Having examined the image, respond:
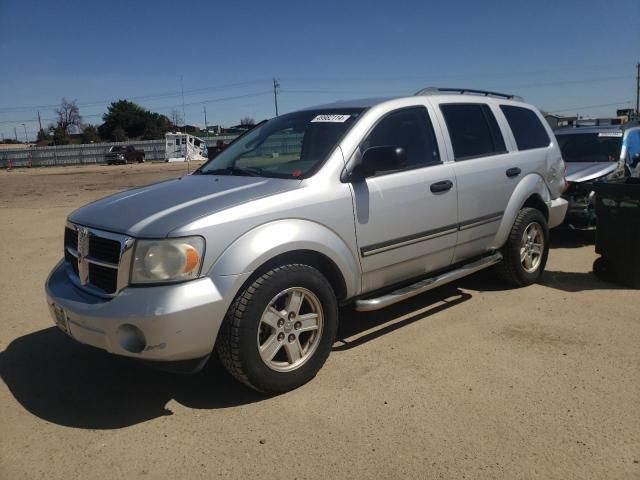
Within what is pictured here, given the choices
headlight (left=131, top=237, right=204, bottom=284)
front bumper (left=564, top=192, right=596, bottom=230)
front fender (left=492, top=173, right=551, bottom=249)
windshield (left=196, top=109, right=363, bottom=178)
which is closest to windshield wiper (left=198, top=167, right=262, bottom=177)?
windshield (left=196, top=109, right=363, bottom=178)

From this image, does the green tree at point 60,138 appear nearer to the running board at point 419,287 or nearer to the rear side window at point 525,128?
the rear side window at point 525,128

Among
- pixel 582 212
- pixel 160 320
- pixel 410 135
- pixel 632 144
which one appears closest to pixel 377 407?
pixel 160 320

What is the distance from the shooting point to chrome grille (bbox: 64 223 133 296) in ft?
9.70

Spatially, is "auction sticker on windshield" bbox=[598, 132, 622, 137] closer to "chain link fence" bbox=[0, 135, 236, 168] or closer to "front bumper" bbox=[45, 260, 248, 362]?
"front bumper" bbox=[45, 260, 248, 362]

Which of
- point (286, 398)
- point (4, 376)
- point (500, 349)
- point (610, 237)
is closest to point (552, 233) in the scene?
point (610, 237)

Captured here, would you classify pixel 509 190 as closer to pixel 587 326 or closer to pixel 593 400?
pixel 587 326

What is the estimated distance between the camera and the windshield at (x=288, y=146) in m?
3.81

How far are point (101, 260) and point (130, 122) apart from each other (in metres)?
85.7

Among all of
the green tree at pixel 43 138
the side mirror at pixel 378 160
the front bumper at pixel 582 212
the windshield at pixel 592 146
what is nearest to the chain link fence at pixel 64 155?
the green tree at pixel 43 138

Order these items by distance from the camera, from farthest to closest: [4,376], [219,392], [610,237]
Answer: [610,237] < [4,376] < [219,392]

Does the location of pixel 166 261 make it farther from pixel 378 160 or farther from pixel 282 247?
pixel 378 160

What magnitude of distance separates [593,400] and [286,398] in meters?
1.86

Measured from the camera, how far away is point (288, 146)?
13.8ft

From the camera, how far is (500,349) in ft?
13.0
